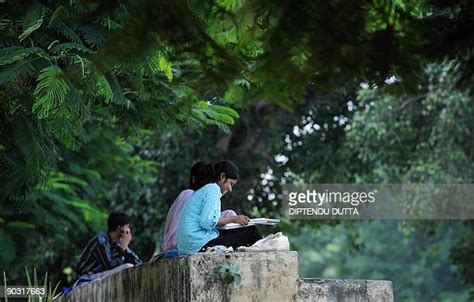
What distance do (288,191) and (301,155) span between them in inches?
34.3

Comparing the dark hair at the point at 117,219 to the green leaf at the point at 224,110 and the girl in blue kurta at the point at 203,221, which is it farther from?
the girl in blue kurta at the point at 203,221

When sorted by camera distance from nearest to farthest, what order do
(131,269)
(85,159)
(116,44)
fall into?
1. (116,44)
2. (131,269)
3. (85,159)

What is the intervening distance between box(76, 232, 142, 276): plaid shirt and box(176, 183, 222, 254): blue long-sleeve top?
3.13 metres

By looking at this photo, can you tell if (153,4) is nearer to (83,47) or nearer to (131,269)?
(83,47)

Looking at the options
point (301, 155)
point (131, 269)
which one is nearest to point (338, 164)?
point (301, 155)

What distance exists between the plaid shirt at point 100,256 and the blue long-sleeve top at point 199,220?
313cm

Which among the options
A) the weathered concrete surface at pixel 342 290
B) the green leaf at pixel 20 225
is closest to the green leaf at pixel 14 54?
the weathered concrete surface at pixel 342 290

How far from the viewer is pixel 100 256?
43.8ft

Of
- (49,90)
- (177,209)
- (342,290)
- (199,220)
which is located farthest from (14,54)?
(342,290)

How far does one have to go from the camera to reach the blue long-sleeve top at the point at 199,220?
1020 cm

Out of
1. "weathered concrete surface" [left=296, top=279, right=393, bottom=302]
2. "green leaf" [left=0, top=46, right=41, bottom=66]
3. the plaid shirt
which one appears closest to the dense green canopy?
"green leaf" [left=0, top=46, right=41, bottom=66]

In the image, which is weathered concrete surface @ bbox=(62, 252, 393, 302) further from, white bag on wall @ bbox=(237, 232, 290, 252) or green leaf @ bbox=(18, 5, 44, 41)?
green leaf @ bbox=(18, 5, 44, 41)

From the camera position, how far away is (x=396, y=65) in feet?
19.0

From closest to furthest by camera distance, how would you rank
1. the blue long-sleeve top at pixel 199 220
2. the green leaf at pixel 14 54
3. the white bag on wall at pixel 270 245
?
the green leaf at pixel 14 54
the white bag on wall at pixel 270 245
the blue long-sleeve top at pixel 199 220
